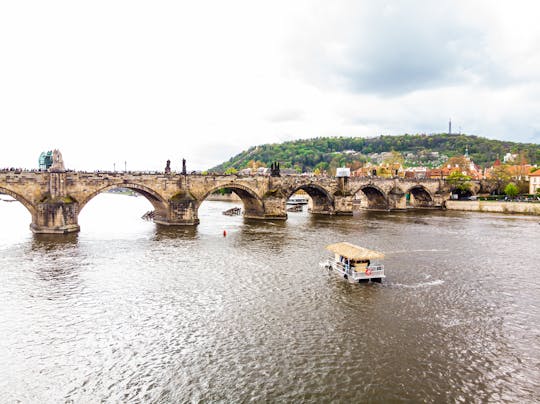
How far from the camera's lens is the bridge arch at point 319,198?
75812 mm

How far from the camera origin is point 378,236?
49000 millimetres

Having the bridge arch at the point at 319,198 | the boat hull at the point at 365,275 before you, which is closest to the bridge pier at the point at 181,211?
the bridge arch at the point at 319,198

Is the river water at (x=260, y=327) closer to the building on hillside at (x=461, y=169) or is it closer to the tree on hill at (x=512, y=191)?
the tree on hill at (x=512, y=191)

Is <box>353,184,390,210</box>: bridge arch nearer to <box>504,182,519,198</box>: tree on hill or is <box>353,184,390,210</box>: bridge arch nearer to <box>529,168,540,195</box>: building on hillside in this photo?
<box>504,182,519,198</box>: tree on hill

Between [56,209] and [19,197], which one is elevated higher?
[19,197]

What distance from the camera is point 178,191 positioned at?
56.2 metres

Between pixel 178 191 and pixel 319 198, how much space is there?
35.3 meters

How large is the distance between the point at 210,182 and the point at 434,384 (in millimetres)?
49255

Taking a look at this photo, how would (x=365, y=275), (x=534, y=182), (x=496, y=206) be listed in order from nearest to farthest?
1. (x=365, y=275)
2. (x=496, y=206)
3. (x=534, y=182)

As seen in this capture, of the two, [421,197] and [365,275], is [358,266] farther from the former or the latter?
[421,197]

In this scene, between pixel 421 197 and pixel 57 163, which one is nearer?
pixel 57 163

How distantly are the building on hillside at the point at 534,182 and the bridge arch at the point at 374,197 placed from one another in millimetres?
37185

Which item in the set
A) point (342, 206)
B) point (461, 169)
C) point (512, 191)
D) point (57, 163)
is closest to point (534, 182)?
point (512, 191)

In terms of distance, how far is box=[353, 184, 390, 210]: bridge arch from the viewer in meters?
87.8
